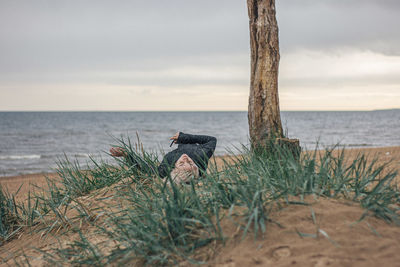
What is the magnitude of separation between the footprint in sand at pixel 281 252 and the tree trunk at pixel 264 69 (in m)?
2.65

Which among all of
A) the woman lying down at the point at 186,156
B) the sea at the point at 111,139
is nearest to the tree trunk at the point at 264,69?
the sea at the point at 111,139

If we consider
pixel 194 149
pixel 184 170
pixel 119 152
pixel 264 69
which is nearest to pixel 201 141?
pixel 194 149

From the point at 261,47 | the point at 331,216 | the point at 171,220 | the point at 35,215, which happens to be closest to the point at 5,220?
the point at 35,215

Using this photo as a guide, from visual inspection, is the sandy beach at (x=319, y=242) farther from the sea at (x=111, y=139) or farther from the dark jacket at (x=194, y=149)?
the dark jacket at (x=194, y=149)

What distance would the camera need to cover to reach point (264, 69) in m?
5.03

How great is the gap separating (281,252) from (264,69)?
3.25 m

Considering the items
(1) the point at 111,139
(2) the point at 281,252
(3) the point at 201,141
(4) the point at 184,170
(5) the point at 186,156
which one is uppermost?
(3) the point at 201,141

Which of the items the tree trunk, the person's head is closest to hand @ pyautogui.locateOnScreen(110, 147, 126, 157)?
the person's head

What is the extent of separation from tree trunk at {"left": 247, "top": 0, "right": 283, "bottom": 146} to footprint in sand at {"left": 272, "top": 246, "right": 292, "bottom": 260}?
2653 mm

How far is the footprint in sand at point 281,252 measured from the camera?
2.29 m

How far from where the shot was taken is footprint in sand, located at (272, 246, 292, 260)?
7.53 ft

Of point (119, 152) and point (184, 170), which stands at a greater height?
point (119, 152)

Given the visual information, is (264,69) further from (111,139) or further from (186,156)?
(111,139)

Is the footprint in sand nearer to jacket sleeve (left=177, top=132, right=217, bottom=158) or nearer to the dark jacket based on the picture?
the dark jacket
